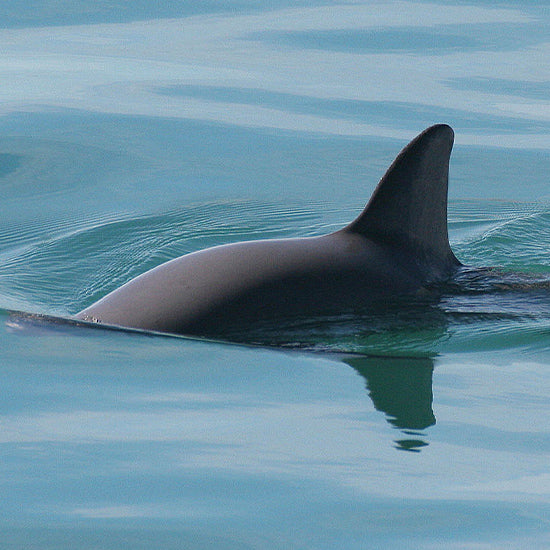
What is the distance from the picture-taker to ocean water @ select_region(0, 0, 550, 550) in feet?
12.8

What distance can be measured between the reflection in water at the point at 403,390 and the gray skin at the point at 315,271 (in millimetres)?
468

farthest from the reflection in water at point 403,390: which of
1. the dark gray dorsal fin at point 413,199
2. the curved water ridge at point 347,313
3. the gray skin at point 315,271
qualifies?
the dark gray dorsal fin at point 413,199

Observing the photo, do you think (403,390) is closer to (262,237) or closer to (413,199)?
(413,199)

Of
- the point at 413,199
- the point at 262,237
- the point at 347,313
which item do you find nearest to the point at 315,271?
the point at 347,313

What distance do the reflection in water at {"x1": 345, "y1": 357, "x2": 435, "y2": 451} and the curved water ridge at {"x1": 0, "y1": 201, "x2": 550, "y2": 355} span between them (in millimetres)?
196

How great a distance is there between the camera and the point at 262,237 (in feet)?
28.8

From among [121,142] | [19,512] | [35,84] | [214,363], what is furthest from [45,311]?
[35,84]

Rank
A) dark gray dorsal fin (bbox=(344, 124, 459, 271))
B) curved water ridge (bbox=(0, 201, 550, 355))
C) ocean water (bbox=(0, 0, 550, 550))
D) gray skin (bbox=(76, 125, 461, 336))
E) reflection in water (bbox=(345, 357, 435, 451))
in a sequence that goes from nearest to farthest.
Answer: ocean water (bbox=(0, 0, 550, 550)) < reflection in water (bbox=(345, 357, 435, 451)) < gray skin (bbox=(76, 125, 461, 336)) < curved water ridge (bbox=(0, 201, 550, 355)) < dark gray dorsal fin (bbox=(344, 124, 459, 271))

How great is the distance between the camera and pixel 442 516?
378 cm

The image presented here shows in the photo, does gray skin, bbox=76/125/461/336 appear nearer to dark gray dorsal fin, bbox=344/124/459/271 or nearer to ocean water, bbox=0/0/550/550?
dark gray dorsal fin, bbox=344/124/459/271

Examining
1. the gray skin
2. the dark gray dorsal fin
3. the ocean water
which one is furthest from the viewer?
the dark gray dorsal fin

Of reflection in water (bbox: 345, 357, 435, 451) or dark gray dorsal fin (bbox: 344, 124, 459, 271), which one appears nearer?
reflection in water (bbox: 345, 357, 435, 451)

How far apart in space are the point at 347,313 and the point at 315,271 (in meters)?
0.26

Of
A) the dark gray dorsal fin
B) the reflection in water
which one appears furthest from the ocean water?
the dark gray dorsal fin
